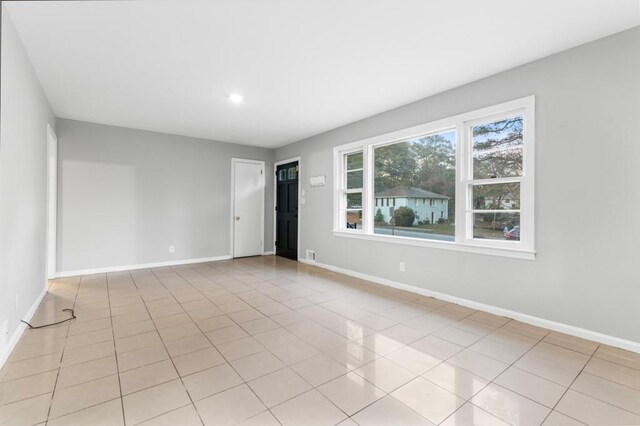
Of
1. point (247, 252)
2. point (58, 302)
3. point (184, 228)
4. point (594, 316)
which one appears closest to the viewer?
point (594, 316)

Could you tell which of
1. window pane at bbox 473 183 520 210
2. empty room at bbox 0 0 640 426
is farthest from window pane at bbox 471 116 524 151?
window pane at bbox 473 183 520 210

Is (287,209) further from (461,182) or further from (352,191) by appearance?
(461,182)

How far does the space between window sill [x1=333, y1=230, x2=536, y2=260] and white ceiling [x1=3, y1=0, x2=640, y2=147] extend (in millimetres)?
1832

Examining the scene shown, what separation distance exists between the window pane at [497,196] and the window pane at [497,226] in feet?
0.28

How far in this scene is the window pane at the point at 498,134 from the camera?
3.09 meters

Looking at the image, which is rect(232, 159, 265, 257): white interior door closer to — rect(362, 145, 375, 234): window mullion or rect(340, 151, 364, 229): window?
rect(340, 151, 364, 229): window

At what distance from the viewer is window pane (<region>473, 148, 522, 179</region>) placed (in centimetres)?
308

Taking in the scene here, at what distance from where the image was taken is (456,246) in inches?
137

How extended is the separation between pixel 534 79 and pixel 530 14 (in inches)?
34.5

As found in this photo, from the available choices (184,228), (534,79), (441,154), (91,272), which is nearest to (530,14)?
(534,79)

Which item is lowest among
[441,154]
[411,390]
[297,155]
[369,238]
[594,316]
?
[411,390]

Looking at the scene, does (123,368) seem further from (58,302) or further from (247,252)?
(247,252)

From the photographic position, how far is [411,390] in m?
1.89

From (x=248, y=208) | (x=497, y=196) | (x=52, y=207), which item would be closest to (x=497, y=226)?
(x=497, y=196)
